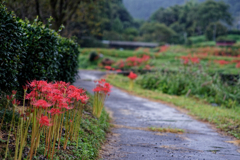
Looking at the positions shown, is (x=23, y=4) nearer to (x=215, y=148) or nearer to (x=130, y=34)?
(x=215, y=148)

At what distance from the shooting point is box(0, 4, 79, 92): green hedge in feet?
13.4

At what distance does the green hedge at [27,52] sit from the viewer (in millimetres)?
4090

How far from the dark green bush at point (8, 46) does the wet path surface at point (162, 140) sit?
222 centimetres

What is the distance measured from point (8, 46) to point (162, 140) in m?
3.72

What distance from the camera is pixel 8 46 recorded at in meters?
4.11

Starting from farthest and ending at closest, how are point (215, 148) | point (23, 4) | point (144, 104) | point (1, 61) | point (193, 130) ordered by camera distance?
point (23, 4) < point (144, 104) < point (193, 130) < point (215, 148) < point (1, 61)

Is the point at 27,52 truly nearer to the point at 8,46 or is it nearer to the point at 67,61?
the point at 8,46

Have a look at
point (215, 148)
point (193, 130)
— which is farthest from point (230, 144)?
point (193, 130)

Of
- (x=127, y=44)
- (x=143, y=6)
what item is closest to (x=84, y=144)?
(x=127, y=44)

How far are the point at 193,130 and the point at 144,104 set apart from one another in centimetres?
374

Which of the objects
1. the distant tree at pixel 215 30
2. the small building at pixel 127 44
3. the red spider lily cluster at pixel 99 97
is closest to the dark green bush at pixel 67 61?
the red spider lily cluster at pixel 99 97

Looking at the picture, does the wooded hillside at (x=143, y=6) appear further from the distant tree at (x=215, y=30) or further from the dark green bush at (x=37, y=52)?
the dark green bush at (x=37, y=52)

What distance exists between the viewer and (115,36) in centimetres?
4394

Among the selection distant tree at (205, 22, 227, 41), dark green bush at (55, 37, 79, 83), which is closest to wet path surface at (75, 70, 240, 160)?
dark green bush at (55, 37, 79, 83)
